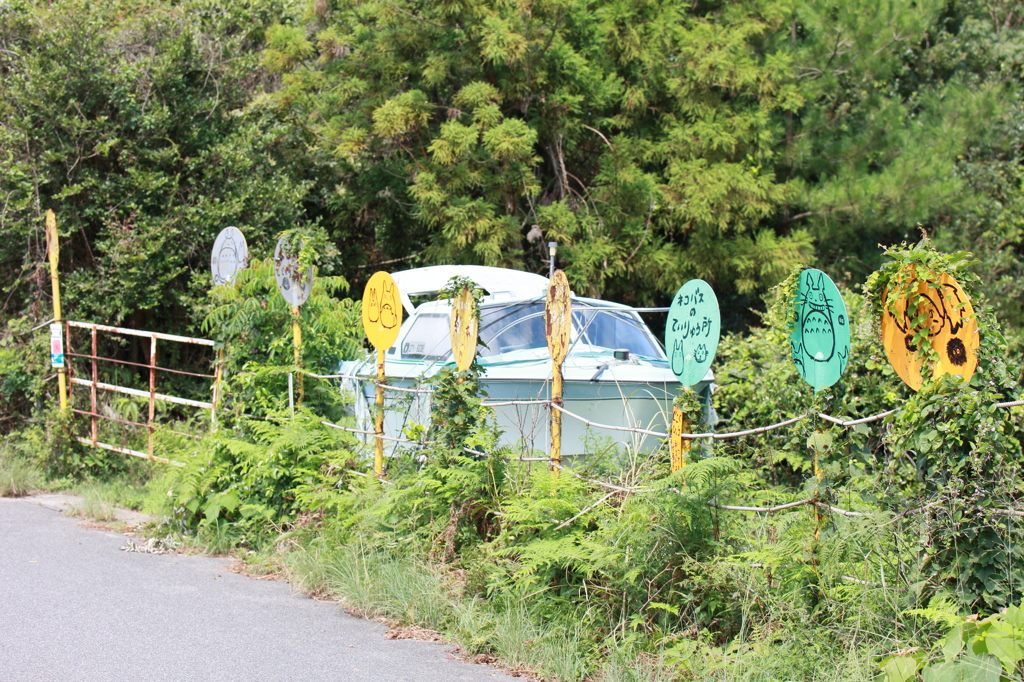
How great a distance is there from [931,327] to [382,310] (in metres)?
4.21

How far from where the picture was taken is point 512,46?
12.6 m

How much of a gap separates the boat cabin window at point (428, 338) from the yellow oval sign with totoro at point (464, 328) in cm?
264

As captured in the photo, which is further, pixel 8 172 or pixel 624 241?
pixel 624 241

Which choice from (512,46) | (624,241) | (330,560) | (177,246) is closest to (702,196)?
(624,241)

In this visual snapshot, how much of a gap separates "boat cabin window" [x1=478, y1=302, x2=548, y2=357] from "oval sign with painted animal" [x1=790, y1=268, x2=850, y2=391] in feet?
13.1

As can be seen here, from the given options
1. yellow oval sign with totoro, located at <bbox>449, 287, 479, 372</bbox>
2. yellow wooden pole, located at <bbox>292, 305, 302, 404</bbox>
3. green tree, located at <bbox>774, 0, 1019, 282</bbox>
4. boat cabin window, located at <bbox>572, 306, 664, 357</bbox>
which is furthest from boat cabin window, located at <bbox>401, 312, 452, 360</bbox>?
green tree, located at <bbox>774, 0, 1019, 282</bbox>

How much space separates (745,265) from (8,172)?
9.71 metres

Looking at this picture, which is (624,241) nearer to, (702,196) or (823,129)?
(702,196)

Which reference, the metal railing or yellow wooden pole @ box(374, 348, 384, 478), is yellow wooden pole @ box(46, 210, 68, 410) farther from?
yellow wooden pole @ box(374, 348, 384, 478)

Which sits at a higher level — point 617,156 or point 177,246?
point 617,156

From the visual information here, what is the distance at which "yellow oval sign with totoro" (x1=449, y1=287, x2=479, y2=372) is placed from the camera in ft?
21.4

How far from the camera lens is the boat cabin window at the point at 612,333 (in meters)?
8.95

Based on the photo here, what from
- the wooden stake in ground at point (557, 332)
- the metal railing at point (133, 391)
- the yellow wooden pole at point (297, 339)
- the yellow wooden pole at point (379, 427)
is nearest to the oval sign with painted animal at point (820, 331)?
the wooden stake in ground at point (557, 332)

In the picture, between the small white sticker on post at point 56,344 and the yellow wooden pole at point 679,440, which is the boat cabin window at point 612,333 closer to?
the yellow wooden pole at point 679,440
